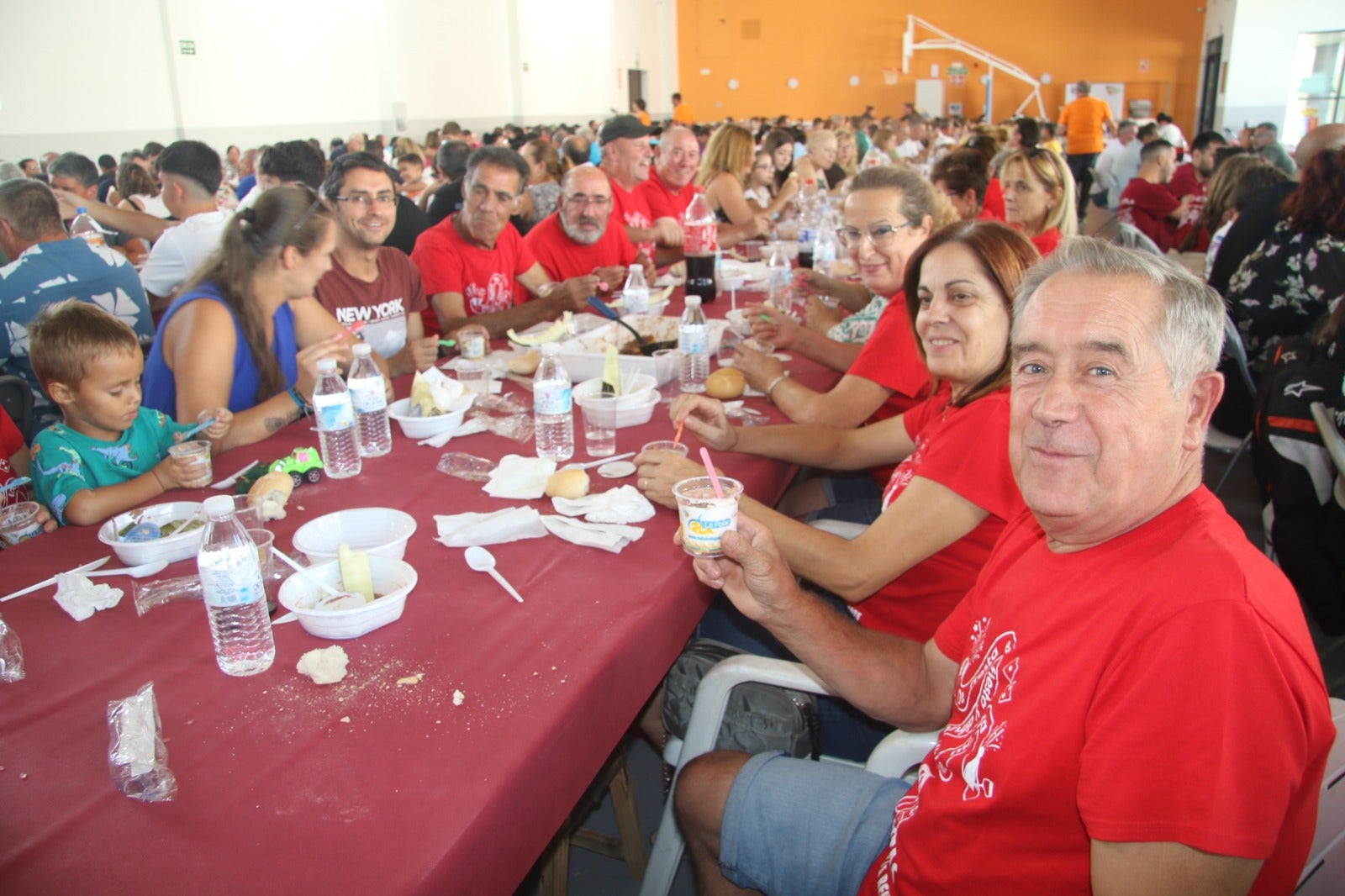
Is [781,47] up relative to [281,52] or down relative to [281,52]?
up

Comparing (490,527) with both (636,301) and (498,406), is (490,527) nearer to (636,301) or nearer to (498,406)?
(498,406)

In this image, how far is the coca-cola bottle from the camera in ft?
13.8

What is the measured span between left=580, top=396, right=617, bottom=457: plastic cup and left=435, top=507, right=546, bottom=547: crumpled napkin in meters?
0.45

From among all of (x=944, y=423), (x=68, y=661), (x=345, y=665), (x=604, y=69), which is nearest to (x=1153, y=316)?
(x=944, y=423)

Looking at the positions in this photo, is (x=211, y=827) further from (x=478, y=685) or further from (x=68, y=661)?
(x=68, y=661)

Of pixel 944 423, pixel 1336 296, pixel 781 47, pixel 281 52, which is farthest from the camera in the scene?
pixel 781 47

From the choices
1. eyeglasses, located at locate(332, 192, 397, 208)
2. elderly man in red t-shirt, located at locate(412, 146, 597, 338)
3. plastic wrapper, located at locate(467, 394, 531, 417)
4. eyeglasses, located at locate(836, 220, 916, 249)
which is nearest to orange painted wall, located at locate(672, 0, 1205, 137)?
elderly man in red t-shirt, located at locate(412, 146, 597, 338)

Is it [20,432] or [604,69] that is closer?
[20,432]

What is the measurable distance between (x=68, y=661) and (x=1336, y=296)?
187 inches

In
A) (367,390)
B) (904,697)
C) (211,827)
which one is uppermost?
(367,390)

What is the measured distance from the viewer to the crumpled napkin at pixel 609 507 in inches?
74.4

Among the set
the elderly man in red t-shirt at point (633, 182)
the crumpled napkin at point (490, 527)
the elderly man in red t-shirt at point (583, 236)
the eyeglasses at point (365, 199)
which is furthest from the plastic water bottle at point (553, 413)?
the elderly man in red t-shirt at point (633, 182)

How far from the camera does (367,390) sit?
2248 millimetres

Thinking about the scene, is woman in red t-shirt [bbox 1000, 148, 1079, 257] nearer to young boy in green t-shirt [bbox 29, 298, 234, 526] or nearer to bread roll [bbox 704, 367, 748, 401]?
bread roll [bbox 704, 367, 748, 401]
